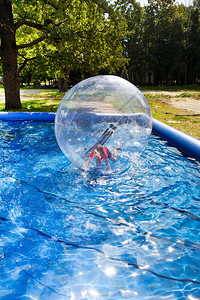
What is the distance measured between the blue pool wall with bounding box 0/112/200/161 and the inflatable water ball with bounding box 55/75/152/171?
184 cm

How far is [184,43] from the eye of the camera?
31141 millimetres

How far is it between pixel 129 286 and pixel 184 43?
34.3m

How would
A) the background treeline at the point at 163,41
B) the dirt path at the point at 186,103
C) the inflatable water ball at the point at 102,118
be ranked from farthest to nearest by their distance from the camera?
1. the background treeline at the point at 163,41
2. the dirt path at the point at 186,103
3. the inflatable water ball at the point at 102,118

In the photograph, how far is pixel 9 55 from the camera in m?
11.1

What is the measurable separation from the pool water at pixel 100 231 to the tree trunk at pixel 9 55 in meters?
7.15

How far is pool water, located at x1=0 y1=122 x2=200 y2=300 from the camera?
2.36 metres

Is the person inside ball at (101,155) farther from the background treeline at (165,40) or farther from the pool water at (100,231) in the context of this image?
the background treeline at (165,40)

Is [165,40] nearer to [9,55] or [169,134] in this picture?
[9,55]

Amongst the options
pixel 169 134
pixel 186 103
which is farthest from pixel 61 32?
pixel 186 103

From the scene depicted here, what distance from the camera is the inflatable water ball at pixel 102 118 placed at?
12.9 feet

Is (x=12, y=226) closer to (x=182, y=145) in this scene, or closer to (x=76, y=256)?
(x=76, y=256)

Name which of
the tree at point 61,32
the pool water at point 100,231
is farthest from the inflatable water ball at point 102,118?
the tree at point 61,32

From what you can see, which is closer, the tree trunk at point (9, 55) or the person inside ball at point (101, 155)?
the person inside ball at point (101, 155)

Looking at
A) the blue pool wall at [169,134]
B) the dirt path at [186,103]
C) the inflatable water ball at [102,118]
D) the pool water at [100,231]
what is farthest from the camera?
the dirt path at [186,103]
